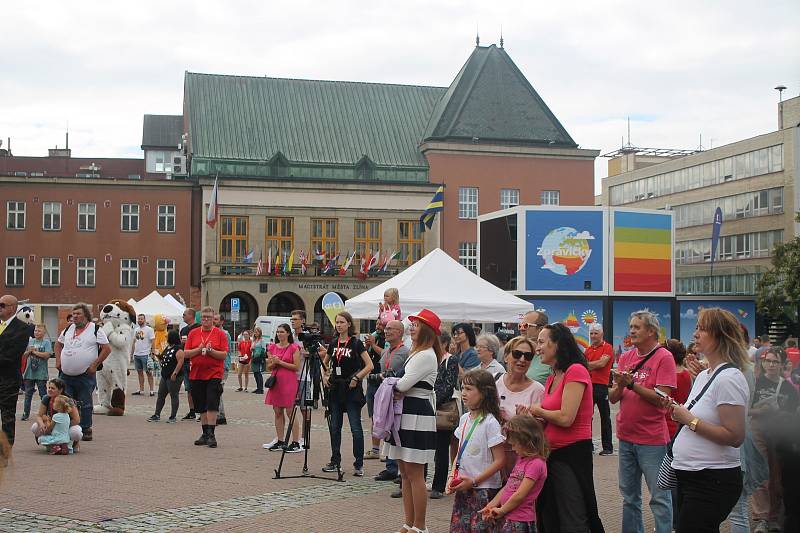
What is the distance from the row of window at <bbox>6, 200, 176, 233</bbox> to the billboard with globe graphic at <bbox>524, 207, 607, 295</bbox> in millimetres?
31794

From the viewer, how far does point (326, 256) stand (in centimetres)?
5678

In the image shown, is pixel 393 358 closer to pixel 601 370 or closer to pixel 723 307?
pixel 601 370

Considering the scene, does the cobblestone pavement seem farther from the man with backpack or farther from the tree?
the tree

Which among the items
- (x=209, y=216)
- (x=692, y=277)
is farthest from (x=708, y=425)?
(x=692, y=277)

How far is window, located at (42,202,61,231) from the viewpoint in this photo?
182 feet

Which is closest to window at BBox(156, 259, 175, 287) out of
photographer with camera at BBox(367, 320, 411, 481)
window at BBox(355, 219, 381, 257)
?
window at BBox(355, 219, 381, 257)

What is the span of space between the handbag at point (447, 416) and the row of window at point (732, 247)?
64.0 metres

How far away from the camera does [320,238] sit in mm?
57375

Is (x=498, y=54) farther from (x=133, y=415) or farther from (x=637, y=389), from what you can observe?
(x=637, y=389)

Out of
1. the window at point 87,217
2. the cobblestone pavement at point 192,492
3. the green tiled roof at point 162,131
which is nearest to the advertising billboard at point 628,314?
the cobblestone pavement at point 192,492

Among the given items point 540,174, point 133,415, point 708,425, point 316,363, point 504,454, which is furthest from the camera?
point 540,174

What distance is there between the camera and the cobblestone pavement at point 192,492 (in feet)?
29.4

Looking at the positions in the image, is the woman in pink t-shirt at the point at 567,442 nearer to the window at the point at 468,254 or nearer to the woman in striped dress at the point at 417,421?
the woman in striped dress at the point at 417,421

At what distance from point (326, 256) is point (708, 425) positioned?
5128 cm
